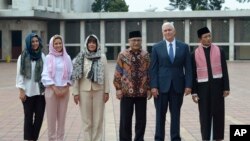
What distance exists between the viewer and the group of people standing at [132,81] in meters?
7.25

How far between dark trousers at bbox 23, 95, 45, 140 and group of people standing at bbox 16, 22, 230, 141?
0.05 feet

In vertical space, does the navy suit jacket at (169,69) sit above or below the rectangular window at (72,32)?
below

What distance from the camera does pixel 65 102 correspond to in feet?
24.9

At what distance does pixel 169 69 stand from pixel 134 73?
0.54 meters

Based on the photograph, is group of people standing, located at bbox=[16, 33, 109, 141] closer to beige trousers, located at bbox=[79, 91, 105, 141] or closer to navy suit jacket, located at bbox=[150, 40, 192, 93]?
beige trousers, located at bbox=[79, 91, 105, 141]

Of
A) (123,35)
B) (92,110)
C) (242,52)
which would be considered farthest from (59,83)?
(242,52)

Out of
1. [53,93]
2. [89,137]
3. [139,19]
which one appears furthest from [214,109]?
[139,19]

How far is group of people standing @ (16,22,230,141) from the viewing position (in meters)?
7.25

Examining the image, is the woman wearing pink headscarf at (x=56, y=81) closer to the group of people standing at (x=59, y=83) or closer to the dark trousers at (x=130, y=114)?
the group of people standing at (x=59, y=83)

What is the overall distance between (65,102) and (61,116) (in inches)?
9.1

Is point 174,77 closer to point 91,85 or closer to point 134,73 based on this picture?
point 134,73

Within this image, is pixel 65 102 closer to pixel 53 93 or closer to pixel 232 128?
pixel 53 93

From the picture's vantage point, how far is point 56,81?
7398mm

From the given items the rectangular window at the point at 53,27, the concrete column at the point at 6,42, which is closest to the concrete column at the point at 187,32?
the rectangular window at the point at 53,27
